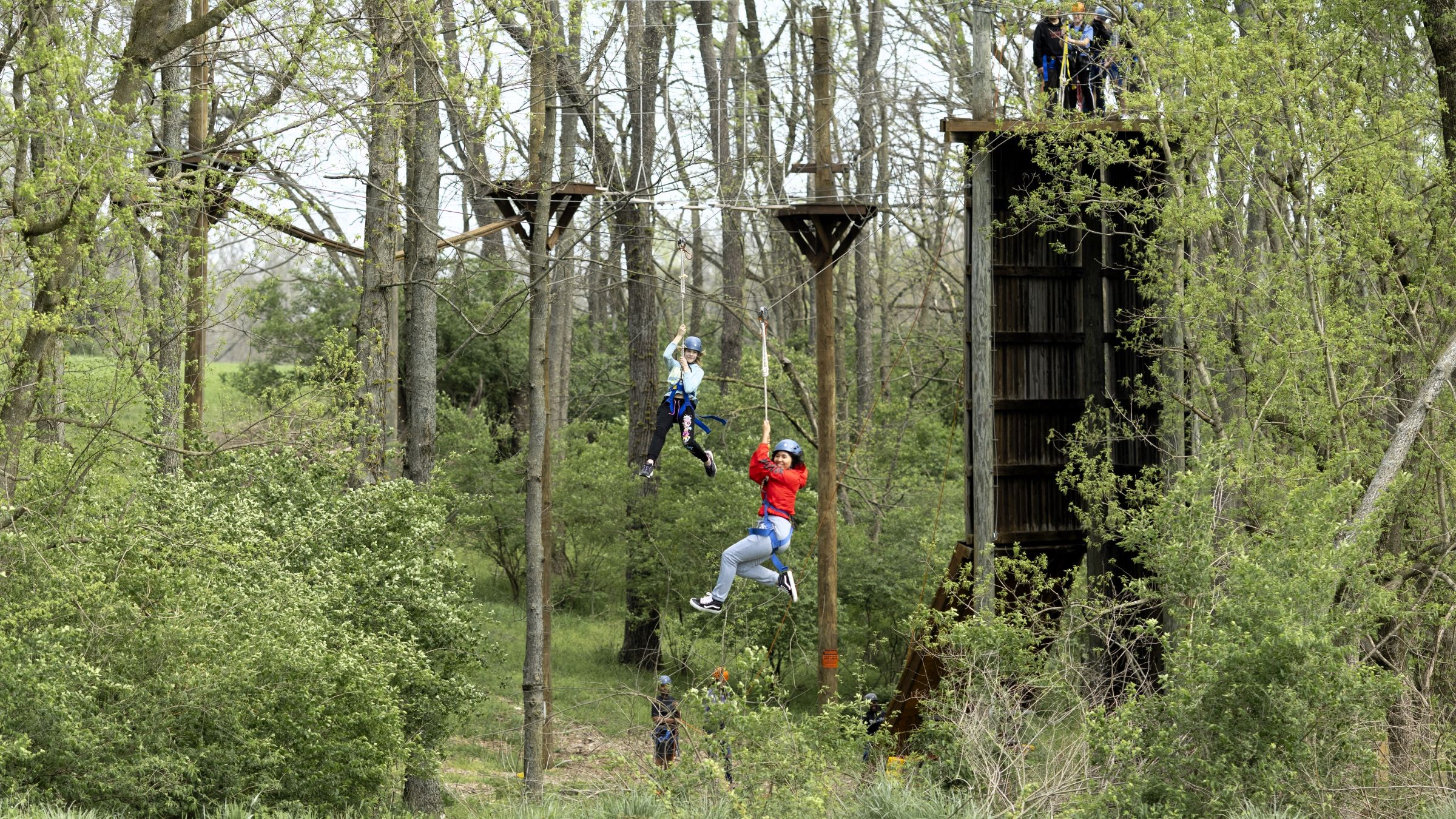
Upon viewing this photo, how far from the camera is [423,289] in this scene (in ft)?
59.4

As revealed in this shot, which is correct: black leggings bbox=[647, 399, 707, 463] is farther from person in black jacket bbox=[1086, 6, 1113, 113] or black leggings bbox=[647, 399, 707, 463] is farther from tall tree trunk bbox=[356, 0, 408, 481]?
person in black jacket bbox=[1086, 6, 1113, 113]

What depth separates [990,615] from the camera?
48.6ft

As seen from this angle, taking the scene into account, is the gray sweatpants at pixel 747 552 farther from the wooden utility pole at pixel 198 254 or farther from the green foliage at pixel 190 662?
the wooden utility pole at pixel 198 254

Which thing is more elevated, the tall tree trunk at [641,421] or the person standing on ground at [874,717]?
the tall tree trunk at [641,421]

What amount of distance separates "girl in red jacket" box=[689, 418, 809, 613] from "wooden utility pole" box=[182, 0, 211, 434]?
5.58 metres

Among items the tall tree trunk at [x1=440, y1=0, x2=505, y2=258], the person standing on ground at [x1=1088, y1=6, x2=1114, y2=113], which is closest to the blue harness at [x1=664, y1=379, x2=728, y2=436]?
the tall tree trunk at [x1=440, y1=0, x2=505, y2=258]

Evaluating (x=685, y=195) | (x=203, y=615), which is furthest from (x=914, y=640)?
(x=203, y=615)

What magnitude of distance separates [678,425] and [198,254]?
20.1 feet

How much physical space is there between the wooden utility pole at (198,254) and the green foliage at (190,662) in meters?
1.46

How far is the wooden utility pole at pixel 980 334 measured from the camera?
16.8 m

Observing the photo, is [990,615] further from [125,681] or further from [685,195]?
[125,681]

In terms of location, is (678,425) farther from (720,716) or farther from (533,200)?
(720,716)

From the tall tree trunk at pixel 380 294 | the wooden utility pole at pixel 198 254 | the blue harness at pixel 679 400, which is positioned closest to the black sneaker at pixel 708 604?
the blue harness at pixel 679 400

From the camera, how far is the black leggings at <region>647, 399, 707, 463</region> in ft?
48.6
